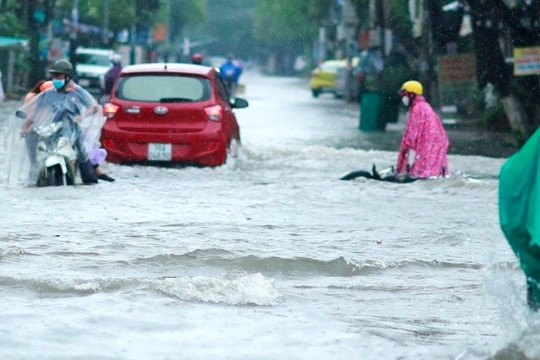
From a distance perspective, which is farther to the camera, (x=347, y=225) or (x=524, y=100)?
(x=524, y=100)

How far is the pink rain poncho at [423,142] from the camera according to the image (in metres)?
18.2

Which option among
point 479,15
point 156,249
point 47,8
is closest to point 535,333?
point 156,249

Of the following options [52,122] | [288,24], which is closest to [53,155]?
[52,122]

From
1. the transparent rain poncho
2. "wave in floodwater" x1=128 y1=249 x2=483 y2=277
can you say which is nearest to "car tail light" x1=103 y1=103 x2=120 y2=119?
the transparent rain poncho

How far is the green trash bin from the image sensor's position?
32906 millimetres

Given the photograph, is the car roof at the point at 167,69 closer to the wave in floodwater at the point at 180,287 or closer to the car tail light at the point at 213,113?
the car tail light at the point at 213,113

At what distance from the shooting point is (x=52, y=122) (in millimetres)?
16438

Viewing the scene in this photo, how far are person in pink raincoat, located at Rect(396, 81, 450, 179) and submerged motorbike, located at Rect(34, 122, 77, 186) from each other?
4156 mm

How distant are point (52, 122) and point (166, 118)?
303cm

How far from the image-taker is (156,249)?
11727mm

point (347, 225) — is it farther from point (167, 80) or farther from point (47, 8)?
point (47, 8)

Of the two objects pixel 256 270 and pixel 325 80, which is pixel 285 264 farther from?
pixel 325 80

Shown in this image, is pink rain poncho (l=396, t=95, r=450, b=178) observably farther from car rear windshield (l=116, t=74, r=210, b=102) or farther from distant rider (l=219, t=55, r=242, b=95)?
distant rider (l=219, t=55, r=242, b=95)

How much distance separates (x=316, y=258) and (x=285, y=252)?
1.35 ft
